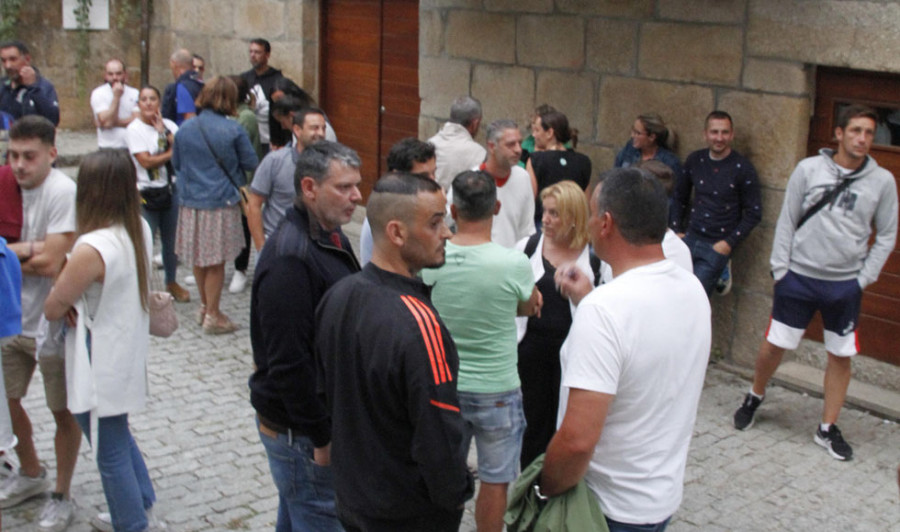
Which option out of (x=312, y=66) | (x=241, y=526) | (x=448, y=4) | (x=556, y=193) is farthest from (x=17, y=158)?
(x=312, y=66)

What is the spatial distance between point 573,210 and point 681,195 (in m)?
2.79

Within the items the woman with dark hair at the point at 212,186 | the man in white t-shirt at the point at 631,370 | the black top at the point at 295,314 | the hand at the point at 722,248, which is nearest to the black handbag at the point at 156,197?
the woman with dark hair at the point at 212,186

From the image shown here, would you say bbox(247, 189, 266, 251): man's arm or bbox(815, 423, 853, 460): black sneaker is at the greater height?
bbox(247, 189, 266, 251): man's arm

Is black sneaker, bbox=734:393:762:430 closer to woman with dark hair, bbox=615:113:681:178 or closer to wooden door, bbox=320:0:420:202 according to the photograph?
woman with dark hair, bbox=615:113:681:178

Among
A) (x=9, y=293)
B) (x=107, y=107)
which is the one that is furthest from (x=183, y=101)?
(x=9, y=293)

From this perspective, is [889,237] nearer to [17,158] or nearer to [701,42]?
[701,42]

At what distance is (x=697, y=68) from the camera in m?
7.19

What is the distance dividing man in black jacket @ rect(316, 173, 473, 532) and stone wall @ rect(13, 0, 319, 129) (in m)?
8.80

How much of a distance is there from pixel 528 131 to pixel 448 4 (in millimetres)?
1561

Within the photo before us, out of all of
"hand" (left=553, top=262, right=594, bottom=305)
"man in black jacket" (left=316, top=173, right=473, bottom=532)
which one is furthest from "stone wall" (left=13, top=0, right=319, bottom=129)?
"man in black jacket" (left=316, top=173, right=473, bottom=532)

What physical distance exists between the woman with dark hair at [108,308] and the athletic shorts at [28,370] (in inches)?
10.0

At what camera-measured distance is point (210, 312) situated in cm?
783

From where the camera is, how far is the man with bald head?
10023 mm

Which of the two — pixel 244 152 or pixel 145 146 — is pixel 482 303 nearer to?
pixel 244 152
